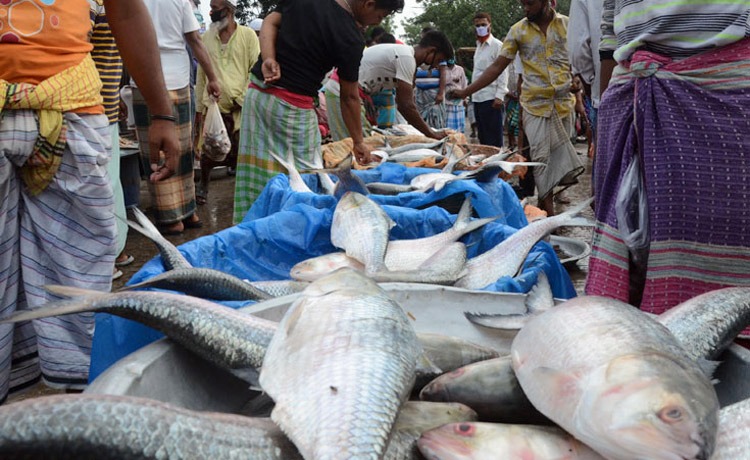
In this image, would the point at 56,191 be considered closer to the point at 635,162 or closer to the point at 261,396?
the point at 261,396

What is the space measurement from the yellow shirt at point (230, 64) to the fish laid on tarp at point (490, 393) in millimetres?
7592

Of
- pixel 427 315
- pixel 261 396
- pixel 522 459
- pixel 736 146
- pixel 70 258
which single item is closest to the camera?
pixel 522 459

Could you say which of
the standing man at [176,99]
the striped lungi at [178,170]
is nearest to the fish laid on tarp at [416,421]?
the standing man at [176,99]

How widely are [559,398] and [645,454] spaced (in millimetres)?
189

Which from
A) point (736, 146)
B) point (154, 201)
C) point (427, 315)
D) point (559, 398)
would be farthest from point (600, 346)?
point (154, 201)

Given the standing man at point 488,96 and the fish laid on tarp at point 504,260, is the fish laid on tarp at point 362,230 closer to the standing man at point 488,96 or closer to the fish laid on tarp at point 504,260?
the fish laid on tarp at point 504,260

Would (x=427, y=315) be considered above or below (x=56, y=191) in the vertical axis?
below

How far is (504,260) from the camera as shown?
2.52 m

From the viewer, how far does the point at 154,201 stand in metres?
6.30

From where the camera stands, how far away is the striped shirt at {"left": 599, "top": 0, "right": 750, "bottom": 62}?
2.02 m

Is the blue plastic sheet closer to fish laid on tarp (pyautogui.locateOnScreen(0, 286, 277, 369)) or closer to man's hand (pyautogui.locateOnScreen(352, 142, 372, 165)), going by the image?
fish laid on tarp (pyautogui.locateOnScreen(0, 286, 277, 369))

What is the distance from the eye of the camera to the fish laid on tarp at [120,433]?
96cm

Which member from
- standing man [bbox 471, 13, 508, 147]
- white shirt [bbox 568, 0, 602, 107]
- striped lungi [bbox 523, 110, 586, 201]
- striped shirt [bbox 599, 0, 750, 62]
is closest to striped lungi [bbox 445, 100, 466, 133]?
standing man [bbox 471, 13, 508, 147]

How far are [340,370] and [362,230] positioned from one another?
158cm
